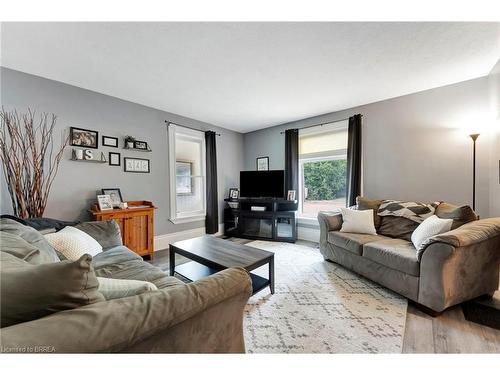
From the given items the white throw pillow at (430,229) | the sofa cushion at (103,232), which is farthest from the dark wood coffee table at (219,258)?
the white throw pillow at (430,229)

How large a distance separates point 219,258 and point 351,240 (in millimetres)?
1536

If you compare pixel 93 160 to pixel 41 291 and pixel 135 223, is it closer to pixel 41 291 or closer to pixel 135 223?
pixel 135 223

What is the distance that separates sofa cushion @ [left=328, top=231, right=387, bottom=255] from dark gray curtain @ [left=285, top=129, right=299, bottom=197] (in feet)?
4.96

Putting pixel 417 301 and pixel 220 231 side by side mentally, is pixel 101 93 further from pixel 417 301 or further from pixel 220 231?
pixel 417 301

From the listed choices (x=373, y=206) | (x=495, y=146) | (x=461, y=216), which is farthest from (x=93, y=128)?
(x=495, y=146)

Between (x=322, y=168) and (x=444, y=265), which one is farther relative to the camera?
(x=322, y=168)

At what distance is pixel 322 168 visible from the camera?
3953 mm

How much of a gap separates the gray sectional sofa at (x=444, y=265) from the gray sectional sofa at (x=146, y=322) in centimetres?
163

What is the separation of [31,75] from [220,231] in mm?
3554

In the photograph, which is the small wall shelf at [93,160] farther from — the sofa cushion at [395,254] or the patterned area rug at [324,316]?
the sofa cushion at [395,254]

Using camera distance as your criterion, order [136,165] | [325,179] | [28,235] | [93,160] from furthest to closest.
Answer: [325,179]
[136,165]
[93,160]
[28,235]

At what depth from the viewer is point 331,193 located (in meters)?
3.84

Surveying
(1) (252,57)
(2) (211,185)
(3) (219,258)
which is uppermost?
(1) (252,57)
